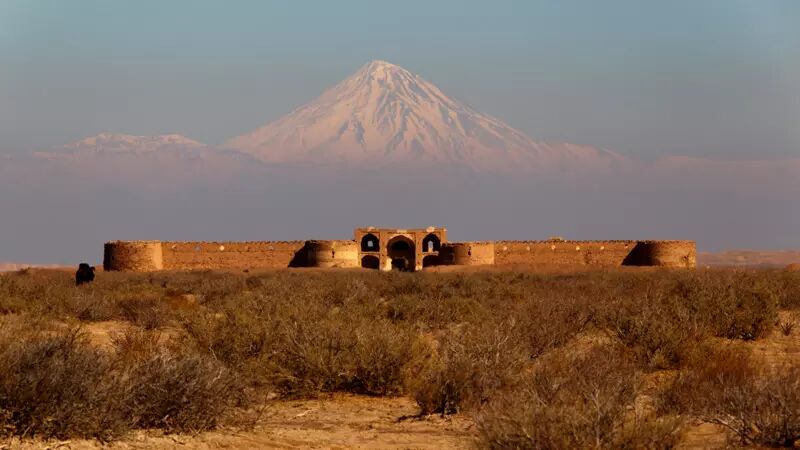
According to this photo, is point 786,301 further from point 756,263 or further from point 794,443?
point 756,263

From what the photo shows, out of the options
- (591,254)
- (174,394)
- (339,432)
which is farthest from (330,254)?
(174,394)

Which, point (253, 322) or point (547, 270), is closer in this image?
point (253, 322)

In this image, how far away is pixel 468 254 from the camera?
51.1 metres

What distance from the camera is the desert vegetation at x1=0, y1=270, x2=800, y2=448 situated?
7508mm

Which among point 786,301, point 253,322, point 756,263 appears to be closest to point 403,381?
point 253,322

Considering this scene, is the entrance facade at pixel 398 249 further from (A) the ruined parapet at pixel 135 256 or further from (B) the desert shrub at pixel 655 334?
(B) the desert shrub at pixel 655 334

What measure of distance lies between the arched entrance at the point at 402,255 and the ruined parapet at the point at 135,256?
41.3 ft

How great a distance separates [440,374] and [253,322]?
3.83 meters

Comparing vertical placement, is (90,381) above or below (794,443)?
above

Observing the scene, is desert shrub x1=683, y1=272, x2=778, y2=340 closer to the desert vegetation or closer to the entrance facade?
the desert vegetation

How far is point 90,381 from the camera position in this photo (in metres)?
7.91

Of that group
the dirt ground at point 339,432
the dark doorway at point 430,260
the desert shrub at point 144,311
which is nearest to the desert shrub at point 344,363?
the dirt ground at point 339,432

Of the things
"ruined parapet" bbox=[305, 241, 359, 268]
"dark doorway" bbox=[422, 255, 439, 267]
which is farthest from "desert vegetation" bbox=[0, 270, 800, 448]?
"dark doorway" bbox=[422, 255, 439, 267]

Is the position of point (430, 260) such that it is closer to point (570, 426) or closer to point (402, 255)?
point (402, 255)
